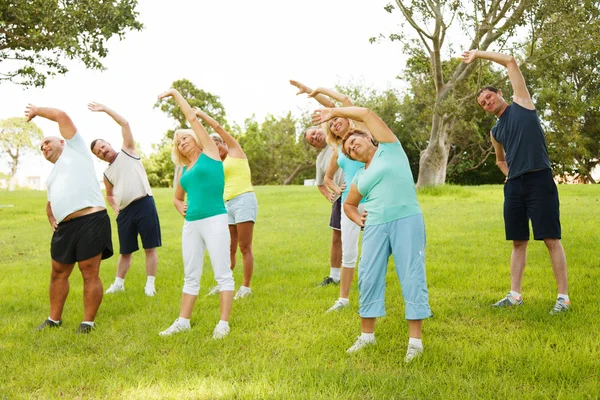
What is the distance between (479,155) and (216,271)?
41006mm

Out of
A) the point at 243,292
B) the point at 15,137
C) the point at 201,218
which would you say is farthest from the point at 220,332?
the point at 15,137

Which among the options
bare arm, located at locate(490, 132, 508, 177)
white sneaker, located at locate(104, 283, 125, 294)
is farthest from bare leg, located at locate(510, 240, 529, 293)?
white sneaker, located at locate(104, 283, 125, 294)

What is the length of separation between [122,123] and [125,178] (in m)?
0.93

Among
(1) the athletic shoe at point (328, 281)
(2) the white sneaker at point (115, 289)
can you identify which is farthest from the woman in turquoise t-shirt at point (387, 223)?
(2) the white sneaker at point (115, 289)

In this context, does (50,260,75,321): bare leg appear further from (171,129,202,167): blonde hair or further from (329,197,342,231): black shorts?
(329,197,342,231): black shorts

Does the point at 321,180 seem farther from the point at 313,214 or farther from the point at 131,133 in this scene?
the point at 313,214

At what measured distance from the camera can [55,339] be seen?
19.4 ft

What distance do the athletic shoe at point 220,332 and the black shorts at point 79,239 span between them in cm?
171

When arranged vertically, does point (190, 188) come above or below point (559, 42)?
below

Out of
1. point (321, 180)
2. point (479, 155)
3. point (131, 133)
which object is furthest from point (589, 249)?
point (479, 155)

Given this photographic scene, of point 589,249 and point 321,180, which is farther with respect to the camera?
point 589,249

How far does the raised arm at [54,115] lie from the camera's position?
614cm

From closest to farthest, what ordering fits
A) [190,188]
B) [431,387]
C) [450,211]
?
[431,387], [190,188], [450,211]

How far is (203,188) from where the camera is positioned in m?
5.82
